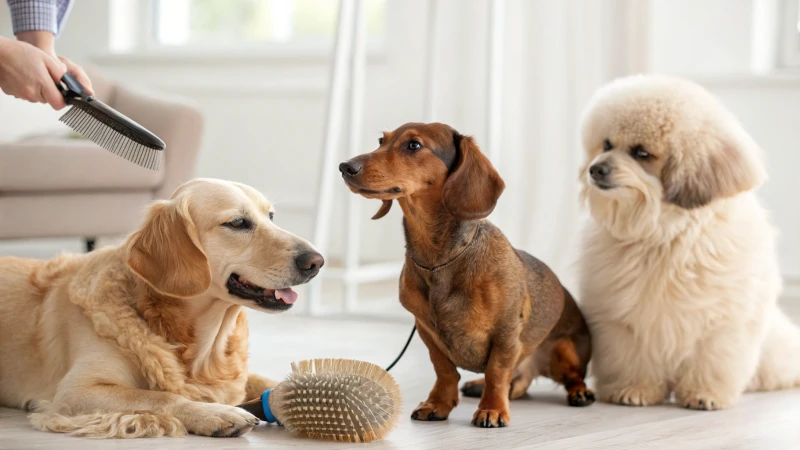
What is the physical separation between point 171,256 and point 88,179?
2.52 meters

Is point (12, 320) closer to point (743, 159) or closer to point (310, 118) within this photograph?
point (743, 159)

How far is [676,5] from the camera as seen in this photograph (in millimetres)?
4621

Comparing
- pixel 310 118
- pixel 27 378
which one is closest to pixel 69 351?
pixel 27 378

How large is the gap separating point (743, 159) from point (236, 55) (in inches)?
168

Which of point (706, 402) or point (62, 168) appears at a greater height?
point (62, 168)

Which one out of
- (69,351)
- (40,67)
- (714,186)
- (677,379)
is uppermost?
(40,67)

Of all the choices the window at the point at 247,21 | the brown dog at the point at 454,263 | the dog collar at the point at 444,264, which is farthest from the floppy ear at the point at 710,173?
the window at the point at 247,21

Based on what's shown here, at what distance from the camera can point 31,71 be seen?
208cm

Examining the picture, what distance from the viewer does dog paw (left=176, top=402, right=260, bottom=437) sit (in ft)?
6.19

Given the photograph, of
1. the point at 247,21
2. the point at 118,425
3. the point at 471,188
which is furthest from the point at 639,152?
the point at 247,21

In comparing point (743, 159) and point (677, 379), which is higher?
point (743, 159)

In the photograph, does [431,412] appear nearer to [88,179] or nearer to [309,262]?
[309,262]

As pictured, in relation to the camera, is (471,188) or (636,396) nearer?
(471,188)

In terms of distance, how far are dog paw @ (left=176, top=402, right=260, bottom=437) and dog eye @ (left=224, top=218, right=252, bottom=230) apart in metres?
0.38
